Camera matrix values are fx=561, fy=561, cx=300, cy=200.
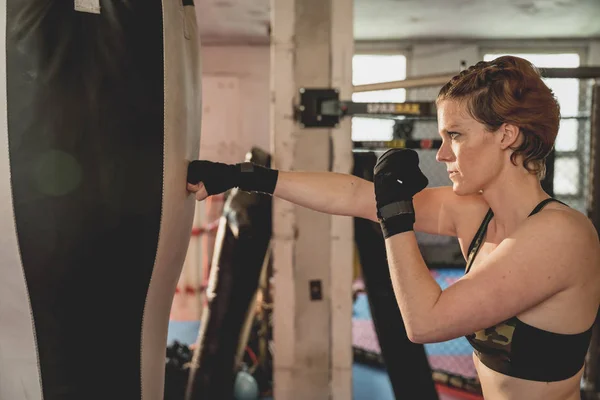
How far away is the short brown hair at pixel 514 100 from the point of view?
1.16 meters

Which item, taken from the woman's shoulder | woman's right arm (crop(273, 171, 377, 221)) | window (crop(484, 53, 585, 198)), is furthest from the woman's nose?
window (crop(484, 53, 585, 198))

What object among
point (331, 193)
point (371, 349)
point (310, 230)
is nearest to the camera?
point (331, 193)

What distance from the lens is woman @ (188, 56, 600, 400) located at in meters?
1.13

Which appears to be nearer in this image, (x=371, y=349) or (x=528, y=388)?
(x=528, y=388)

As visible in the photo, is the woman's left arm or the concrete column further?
the concrete column

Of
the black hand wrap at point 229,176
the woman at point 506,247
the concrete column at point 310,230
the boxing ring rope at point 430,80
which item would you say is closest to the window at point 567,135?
the boxing ring rope at point 430,80

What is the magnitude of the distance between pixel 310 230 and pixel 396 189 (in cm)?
114

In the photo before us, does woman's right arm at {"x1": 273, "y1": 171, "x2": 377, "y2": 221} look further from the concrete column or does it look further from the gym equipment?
the gym equipment

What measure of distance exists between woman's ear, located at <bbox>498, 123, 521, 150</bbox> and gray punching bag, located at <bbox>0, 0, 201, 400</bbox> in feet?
2.16

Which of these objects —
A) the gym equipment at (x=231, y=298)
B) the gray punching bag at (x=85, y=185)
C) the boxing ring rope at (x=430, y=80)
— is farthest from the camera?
the gym equipment at (x=231, y=298)

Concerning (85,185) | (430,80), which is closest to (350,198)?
(85,185)

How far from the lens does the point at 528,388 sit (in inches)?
48.4

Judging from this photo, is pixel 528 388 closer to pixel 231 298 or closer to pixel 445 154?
pixel 445 154

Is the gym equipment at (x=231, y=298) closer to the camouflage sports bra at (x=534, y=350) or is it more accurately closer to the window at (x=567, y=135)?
the camouflage sports bra at (x=534, y=350)
